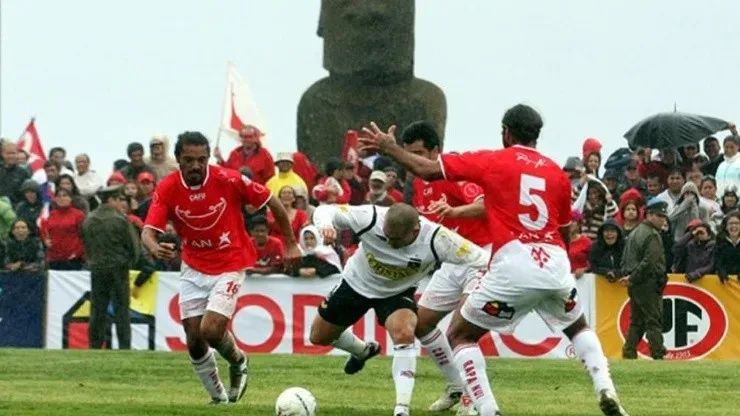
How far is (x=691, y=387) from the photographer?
70.4 ft

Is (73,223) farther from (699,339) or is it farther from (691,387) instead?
(691,387)

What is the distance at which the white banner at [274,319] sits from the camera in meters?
28.2

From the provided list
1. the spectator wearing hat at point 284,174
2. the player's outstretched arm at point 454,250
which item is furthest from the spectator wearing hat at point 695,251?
the player's outstretched arm at point 454,250

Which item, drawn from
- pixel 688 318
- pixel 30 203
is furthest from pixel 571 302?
pixel 30 203

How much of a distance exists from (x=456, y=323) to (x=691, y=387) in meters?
5.85

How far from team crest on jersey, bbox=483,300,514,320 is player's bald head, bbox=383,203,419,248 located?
5.63 feet

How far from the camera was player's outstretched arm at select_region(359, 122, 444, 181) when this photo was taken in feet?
50.9

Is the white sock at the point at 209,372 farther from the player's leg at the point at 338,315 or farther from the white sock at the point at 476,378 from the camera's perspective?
the white sock at the point at 476,378

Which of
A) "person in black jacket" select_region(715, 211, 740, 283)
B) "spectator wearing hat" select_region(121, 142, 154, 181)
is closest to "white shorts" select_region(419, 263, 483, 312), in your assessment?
"person in black jacket" select_region(715, 211, 740, 283)

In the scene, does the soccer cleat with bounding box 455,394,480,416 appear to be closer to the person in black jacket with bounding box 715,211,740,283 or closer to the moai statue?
the person in black jacket with bounding box 715,211,740,283

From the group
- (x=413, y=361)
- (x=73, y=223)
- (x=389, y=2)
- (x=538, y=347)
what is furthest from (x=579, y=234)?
(x=413, y=361)

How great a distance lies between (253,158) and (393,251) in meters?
12.8

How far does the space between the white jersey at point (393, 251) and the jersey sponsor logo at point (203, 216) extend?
1262mm

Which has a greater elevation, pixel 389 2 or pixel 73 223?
pixel 389 2
